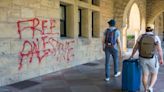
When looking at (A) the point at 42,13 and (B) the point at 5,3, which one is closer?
(B) the point at 5,3

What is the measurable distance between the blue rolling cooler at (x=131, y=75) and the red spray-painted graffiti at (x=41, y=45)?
2674 mm

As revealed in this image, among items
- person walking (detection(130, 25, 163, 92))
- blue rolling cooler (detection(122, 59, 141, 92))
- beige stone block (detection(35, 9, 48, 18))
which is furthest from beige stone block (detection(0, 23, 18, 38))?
person walking (detection(130, 25, 163, 92))

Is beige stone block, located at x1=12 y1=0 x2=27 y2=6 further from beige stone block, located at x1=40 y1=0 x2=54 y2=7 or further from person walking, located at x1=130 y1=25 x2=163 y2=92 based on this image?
person walking, located at x1=130 y1=25 x2=163 y2=92

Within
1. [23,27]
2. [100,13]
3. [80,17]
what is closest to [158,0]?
[100,13]

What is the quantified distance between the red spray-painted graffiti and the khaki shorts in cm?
304

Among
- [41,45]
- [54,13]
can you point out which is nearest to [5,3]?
[41,45]

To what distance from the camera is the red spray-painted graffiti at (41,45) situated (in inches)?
273

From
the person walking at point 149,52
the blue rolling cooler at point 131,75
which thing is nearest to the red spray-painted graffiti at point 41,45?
the blue rolling cooler at point 131,75

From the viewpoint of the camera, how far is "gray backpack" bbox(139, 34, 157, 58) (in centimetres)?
546

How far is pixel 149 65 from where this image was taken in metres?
5.50

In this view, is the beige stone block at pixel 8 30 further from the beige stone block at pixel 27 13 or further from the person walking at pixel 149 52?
the person walking at pixel 149 52

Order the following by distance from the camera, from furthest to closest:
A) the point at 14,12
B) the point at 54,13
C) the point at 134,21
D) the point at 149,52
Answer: the point at 134,21 < the point at 54,13 < the point at 14,12 < the point at 149,52

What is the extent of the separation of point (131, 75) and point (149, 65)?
49 cm

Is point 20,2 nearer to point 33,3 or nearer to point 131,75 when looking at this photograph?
point 33,3
